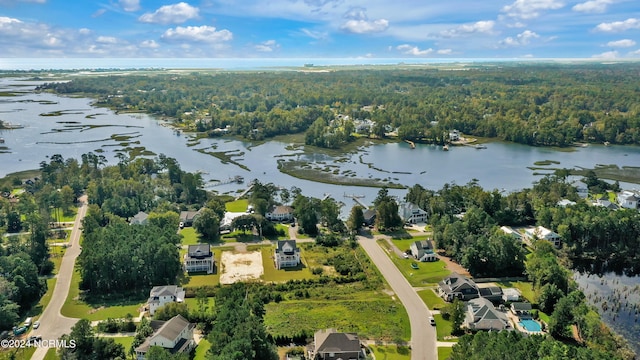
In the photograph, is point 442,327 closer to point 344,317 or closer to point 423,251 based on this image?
point 344,317

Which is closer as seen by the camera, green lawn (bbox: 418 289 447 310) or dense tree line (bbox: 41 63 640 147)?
green lawn (bbox: 418 289 447 310)

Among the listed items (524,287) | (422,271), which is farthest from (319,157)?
(524,287)

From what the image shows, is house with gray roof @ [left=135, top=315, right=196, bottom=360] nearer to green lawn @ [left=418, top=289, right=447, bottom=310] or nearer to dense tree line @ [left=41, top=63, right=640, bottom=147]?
green lawn @ [left=418, top=289, right=447, bottom=310]

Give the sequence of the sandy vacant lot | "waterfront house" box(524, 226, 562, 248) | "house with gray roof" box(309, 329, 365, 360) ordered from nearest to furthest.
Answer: "house with gray roof" box(309, 329, 365, 360) < the sandy vacant lot < "waterfront house" box(524, 226, 562, 248)

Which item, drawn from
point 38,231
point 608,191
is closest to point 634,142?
point 608,191

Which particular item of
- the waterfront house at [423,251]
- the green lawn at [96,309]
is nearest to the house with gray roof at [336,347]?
the green lawn at [96,309]

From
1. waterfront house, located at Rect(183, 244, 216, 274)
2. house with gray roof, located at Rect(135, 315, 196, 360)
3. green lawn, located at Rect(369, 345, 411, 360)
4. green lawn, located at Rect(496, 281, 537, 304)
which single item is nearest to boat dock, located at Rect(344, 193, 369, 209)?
green lawn, located at Rect(496, 281, 537, 304)
